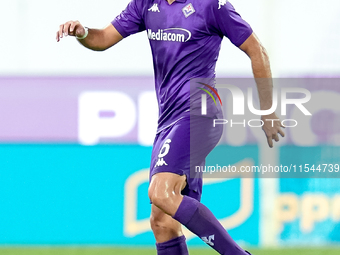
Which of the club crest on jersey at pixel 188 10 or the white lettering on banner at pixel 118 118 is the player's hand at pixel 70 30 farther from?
the white lettering on banner at pixel 118 118

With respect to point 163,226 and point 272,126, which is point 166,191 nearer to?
point 163,226

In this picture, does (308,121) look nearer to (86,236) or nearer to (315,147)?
(315,147)

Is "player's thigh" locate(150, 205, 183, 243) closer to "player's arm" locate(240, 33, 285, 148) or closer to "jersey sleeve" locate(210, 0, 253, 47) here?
"player's arm" locate(240, 33, 285, 148)

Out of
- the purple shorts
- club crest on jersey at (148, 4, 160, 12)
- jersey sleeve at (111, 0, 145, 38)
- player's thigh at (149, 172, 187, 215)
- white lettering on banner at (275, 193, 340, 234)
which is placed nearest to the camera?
player's thigh at (149, 172, 187, 215)

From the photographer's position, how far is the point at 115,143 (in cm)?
619

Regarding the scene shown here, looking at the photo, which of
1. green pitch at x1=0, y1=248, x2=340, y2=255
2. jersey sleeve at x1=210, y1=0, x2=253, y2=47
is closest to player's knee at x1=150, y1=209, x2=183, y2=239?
jersey sleeve at x1=210, y1=0, x2=253, y2=47

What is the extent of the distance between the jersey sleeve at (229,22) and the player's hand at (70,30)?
769mm

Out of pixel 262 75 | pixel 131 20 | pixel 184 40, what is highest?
pixel 131 20

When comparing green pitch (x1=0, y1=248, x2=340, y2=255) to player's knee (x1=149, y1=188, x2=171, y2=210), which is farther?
green pitch (x1=0, y1=248, x2=340, y2=255)

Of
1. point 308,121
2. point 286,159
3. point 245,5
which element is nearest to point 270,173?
point 286,159

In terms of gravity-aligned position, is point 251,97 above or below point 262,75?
below

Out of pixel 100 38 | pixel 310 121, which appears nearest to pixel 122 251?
pixel 310 121

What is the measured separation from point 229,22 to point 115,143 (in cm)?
303

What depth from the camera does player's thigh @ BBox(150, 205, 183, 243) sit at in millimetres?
3479
